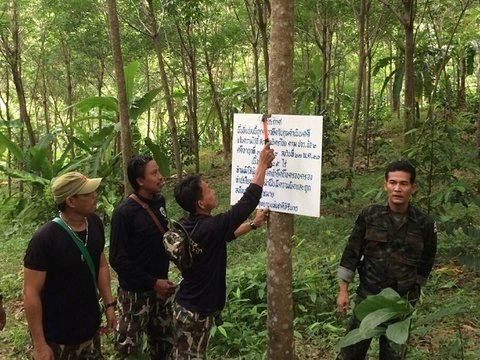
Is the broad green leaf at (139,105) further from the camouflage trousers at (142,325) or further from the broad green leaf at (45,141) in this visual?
the camouflage trousers at (142,325)

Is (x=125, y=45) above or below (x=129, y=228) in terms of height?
above

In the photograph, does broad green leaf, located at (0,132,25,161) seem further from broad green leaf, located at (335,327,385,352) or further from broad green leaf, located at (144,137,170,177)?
broad green leaf, located at (335,327,385,352)

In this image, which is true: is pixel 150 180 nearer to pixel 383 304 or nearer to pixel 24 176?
pixel 383 304

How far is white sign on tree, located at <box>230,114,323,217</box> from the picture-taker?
2918 millimetres

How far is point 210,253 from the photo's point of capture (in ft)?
9.94

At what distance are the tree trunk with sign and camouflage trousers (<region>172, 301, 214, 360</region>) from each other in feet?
1.53

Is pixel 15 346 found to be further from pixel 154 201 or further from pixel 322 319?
pixel 322 319

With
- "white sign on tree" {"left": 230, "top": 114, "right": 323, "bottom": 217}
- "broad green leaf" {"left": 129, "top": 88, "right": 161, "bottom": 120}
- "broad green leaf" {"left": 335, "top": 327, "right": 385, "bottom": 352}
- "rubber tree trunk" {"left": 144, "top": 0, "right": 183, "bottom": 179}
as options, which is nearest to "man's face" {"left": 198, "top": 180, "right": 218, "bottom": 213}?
"white sign on tree" {"left": 230, "top": 114, "right": 323, "bottom": 217}

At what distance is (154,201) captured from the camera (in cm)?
359

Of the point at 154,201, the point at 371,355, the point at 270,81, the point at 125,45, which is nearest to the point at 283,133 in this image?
the point at 270,81

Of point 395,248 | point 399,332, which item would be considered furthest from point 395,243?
point 399,332

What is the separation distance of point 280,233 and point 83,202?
4.09ft

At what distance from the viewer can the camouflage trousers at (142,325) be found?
3.52m

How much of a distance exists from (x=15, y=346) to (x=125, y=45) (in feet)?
31.0
